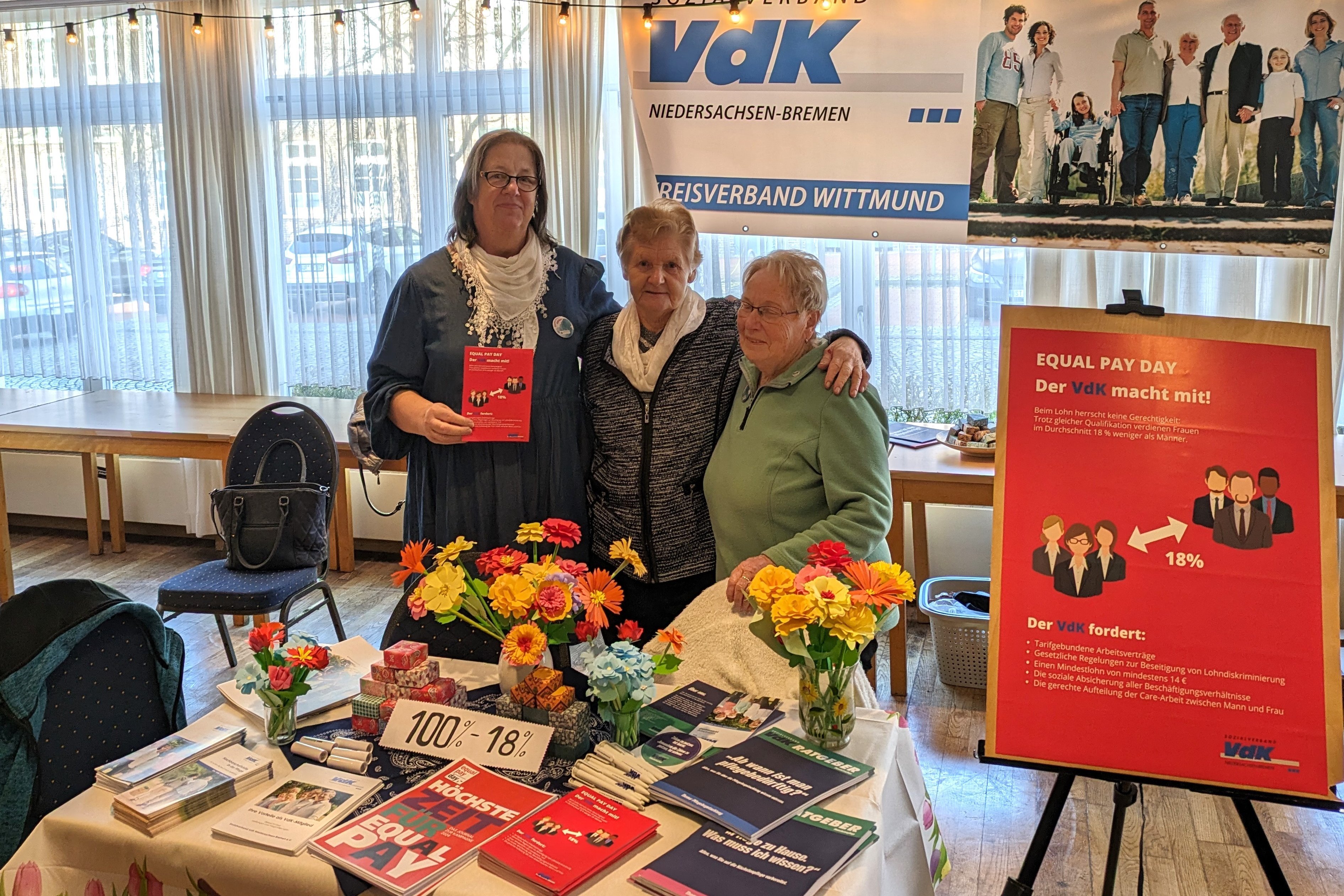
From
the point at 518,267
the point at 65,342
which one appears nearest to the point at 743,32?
the point at 518,267

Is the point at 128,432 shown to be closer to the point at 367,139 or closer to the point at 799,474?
the point at 367,139

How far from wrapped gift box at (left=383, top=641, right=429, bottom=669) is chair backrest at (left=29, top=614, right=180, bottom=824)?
504 mm

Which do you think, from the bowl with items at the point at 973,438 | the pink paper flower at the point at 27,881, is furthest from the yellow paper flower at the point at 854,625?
the bowl with items at the point at 973,438

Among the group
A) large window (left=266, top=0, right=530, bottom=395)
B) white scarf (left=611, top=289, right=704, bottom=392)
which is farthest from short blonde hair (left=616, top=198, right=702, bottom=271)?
large window (left=266, top=0, right=530, bottom=395)

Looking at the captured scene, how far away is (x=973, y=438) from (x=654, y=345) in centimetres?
204

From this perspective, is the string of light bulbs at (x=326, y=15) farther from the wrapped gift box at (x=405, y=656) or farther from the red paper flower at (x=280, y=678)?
the red paper flower at (x=280, y=678)

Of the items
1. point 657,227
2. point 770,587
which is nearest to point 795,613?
point 770,587

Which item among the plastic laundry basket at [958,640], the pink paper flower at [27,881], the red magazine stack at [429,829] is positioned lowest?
the plastic laundry basket at [958,640]

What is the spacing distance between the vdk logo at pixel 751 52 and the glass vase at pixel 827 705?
3.15 meters

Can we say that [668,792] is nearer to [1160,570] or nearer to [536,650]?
[536,650]

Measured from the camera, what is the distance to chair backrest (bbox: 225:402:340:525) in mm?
4008

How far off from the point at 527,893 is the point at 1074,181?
12.0 ft

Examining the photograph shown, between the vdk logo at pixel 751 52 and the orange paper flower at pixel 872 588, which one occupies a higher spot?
the vdk logo at pixel 751 52

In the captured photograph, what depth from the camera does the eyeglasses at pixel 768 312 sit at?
7.45 feet
